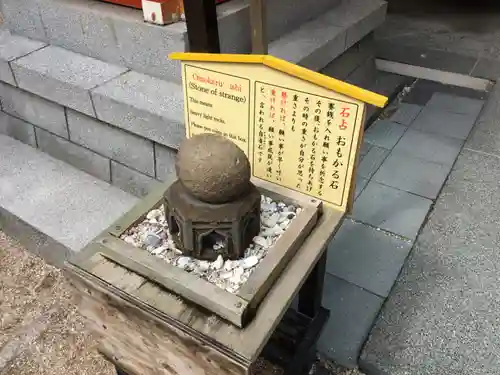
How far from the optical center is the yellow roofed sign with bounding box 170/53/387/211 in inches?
59.2

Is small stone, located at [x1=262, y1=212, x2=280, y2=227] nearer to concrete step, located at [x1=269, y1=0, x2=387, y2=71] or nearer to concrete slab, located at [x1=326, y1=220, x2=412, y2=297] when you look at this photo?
concrete slab, located at [x1=326, y1=220, x2=412, y2=297]

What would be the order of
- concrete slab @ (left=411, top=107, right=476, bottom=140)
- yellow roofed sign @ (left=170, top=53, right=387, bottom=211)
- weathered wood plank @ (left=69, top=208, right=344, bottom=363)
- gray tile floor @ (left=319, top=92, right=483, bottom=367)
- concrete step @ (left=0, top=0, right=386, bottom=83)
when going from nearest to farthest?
weathered wood plank @ (left=69, top=208, right=344, bottom=363) → yellow roofed sign @ (left=170, top=53, right=387, bottom=211) → gray tile floor @ (left=319, top=92, right=483, bottom=367) → concrete step @ (left=0, top=0, right=386, bottom=83) → concrete slab @ (left=411, top=107, right=476, bottom=140)

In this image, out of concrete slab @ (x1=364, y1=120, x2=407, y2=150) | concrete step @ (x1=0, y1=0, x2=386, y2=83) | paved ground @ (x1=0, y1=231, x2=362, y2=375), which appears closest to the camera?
paved ground @ (x1=0, y1=231, x2=362, y2=375)

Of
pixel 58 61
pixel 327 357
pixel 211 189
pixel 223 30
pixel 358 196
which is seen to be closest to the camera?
pixel 211 189

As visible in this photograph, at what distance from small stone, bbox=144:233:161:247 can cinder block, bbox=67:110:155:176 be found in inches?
44.7

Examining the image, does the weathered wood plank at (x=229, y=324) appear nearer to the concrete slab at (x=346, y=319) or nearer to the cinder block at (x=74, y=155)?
the concrete slab at (x=346, y=319)

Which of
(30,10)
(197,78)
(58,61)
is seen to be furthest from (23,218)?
(197,78)

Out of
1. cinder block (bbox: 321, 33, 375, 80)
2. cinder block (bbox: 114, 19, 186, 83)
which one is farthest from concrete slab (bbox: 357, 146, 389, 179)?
cinder block (bbox: 114, 19, 186, 83)

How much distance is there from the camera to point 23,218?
2705 mm

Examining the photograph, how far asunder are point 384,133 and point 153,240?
2779 mm

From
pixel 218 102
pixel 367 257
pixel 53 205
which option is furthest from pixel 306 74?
pixel 53 205

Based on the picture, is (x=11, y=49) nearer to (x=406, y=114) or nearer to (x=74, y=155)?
(x=74, y=155)

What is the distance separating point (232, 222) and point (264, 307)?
0.87 ft

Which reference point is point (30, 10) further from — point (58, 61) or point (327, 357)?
point (327, 357)
